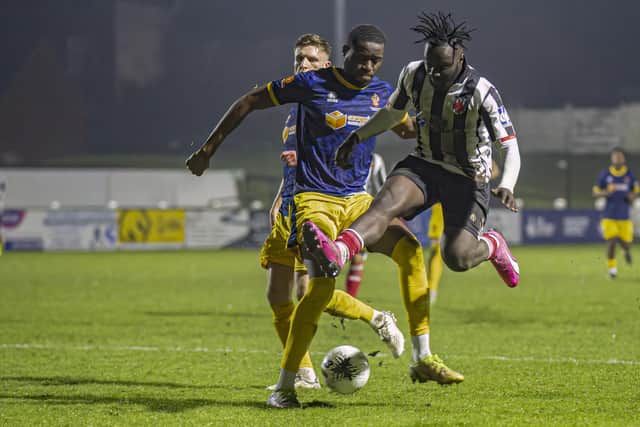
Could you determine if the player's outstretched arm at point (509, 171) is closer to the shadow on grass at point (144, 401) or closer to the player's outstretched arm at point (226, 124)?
the player's outstretched arm at point (226, 124)

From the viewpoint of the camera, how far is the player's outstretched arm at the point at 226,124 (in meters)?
6.05

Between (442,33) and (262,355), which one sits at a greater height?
(442,33)

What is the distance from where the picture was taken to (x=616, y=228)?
64.8 feet

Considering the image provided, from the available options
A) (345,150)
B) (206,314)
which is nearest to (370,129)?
(345,150)

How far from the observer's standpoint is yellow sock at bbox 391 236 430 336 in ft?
21.1

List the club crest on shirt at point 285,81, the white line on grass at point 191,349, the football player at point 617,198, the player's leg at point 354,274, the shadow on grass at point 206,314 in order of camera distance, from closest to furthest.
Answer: the club crest on shirt at point 285,81 → the white line on grass at point 191,349 → the player's leg at point 354,274 → the shadow on grass at point 206,314 → the football player at point 617,198

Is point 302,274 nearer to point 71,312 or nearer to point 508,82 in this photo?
point 71,312

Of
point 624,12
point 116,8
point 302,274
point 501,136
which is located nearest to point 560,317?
point 302,274

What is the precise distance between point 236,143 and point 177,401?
62.0 metres

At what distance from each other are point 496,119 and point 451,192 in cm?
58

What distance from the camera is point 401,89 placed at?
20.5ft

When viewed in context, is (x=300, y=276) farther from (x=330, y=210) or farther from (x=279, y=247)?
(x=330, y=210)

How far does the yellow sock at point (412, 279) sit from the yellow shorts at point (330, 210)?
0.34 meters

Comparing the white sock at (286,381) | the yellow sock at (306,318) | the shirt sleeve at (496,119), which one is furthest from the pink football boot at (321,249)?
the shirt sleeve at (496,119)
